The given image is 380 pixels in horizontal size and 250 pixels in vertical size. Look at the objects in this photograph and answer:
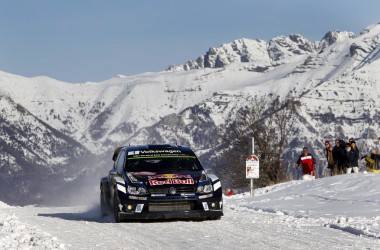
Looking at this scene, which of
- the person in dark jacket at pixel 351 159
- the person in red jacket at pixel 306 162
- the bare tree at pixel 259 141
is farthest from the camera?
the bare tree at pixel 259 141

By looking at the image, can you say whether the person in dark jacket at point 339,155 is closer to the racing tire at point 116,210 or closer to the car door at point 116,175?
the car door at point 116,175

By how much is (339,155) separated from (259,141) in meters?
19.9

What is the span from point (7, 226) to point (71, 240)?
7.49ft

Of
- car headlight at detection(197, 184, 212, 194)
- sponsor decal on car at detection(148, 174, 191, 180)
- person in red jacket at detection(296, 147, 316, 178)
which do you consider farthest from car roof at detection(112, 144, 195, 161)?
person in red jacket at detection(296, 147, 316, 178)

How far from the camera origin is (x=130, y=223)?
561 inches

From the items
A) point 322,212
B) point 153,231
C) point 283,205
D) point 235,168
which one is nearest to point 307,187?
point 283,205

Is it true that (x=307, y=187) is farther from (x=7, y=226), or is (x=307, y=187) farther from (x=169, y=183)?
(x=7, y=226)

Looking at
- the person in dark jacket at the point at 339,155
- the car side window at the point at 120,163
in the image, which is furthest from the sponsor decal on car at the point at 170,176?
the person in dark jacket at the point at 339,155

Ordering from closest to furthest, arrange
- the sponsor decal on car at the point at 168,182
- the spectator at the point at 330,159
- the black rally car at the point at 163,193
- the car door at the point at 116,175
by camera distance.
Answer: the black rally car at the point at 163,193, the sponsor decal on car at the point at 168,182, the car door at the point at 116,175, the spectator at the point at 330,159

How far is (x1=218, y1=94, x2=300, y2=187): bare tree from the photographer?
147 feet

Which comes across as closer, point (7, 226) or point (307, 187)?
point (7, 226)

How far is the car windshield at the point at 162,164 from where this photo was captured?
15070 mm

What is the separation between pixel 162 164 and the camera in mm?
15281

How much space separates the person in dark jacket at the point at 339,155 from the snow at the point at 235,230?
8113 millimetres
